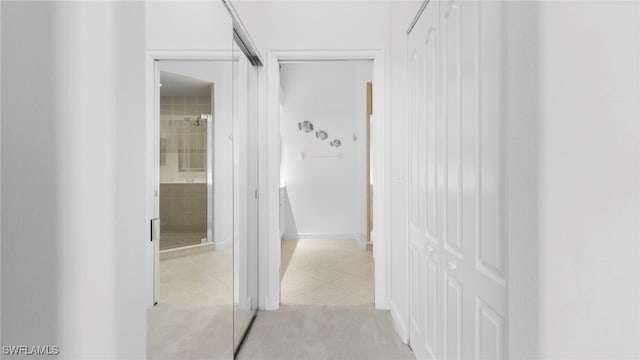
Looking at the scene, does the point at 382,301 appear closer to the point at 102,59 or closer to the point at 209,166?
the point at 209,166

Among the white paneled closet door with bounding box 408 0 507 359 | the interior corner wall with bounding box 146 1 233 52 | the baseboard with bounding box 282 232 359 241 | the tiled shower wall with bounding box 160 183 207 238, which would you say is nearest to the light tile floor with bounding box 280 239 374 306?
the baseboard with bounding box 282 232 359 241

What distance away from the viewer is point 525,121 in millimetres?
830

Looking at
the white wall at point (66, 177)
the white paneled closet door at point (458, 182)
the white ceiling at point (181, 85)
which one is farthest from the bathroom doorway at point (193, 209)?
the white paneled closet door at point (458, 182)

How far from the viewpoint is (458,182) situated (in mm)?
1358

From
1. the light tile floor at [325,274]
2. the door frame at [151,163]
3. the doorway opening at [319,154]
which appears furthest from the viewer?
the doorway opening at [319,154]

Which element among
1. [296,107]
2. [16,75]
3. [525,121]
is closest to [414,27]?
[525,121]

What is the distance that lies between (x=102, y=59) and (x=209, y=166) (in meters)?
0.85

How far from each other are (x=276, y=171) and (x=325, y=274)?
5.03 feet

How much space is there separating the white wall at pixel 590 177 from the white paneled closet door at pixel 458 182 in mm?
254

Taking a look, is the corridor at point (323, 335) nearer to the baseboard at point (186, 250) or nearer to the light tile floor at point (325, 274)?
the light tile floor at point (325, 274)

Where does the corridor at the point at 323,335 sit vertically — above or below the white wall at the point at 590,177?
below

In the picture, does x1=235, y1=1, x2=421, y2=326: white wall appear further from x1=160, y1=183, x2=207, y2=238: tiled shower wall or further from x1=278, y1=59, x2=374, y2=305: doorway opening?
x1=278, y1=59, x2=374, y2=305: doorway opening

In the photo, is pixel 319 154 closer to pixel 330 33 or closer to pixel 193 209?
pixel 330 33

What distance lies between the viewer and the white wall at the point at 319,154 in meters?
5.30
